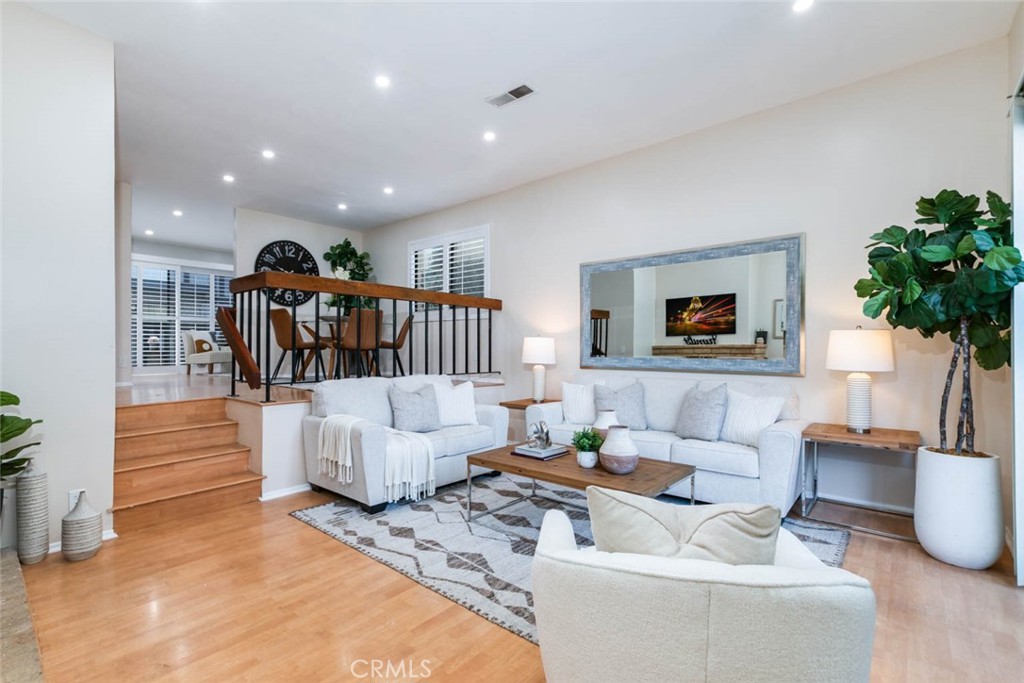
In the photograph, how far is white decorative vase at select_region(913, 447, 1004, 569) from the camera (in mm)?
2596

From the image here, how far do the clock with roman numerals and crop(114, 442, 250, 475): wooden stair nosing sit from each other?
129 inches

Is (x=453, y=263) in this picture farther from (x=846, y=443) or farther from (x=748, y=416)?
(x=846, y=443)

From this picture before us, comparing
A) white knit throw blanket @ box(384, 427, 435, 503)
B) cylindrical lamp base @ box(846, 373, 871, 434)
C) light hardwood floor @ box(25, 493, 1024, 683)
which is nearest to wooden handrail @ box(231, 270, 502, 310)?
white knit throw blanket @ box(384, 427, 435, 503)

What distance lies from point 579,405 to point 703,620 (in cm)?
365

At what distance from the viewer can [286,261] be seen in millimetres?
7246

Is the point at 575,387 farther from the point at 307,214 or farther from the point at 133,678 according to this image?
the point at 307,214

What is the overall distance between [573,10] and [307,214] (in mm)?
5439

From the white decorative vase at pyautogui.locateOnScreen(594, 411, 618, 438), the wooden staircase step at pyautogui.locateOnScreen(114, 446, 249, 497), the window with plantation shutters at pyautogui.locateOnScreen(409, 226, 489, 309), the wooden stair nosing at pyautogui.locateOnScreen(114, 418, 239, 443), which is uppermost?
the window with plantation shutters at pyautogui.locateOnScreen(409, 226, 489, 309)

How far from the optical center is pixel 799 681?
3.00ft

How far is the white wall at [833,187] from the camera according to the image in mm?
3229

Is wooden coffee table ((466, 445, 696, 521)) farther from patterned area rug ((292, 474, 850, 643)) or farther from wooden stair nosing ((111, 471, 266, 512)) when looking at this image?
wooden stair nosing ((111, 471, 266, 512))

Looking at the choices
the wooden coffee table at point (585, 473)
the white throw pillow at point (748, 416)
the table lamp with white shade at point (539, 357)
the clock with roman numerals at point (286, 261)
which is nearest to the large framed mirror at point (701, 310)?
the table lamp with white shade at point (539, 357)

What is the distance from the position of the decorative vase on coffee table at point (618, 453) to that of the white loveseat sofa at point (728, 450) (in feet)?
2.93

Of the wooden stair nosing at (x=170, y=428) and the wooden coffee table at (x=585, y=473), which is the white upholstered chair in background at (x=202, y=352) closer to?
the wooden stair nosing at (x=170, y=428)
